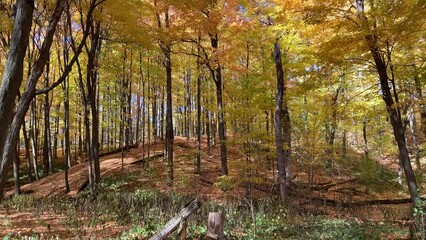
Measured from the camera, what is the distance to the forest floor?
7656 mm

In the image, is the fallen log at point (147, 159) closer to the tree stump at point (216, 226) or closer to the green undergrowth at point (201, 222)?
the green undergrowth at point (201, 222)

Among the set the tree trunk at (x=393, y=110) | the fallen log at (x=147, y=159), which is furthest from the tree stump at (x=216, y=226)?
the fallen log at (x=147, y=159)

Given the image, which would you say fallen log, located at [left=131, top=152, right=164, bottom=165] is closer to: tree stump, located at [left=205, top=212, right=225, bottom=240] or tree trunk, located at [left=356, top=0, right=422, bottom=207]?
tree trunk, located at [left=356, top=0, right=422, bottom=207]

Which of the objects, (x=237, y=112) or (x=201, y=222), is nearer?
(x=201, y=222)

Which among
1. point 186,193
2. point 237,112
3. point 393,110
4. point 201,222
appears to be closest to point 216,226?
point 201,222

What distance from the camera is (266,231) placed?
7.23m

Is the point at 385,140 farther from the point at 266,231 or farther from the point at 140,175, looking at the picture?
the point at 266,231

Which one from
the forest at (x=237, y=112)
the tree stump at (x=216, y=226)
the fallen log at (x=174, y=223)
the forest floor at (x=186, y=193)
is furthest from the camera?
the forest floor at (x=186, y=193)

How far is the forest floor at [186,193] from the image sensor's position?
25.1 feet

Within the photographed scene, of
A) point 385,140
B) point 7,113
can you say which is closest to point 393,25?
point 7,113

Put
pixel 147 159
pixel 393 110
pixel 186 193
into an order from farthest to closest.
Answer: pixel 147 159
pixel 186 193
pixel 393 110

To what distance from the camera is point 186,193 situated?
43.4 ft

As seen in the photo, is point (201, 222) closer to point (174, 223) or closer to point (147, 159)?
point (174, 223)

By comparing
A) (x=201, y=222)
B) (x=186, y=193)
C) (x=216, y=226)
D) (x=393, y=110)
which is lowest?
(x=186, y=193)
